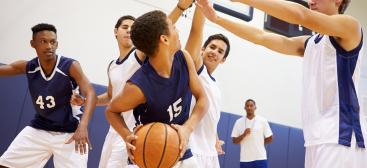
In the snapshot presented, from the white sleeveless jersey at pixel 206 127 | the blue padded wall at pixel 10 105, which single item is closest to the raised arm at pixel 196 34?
the white sleeveless jersey at pixel 206 127

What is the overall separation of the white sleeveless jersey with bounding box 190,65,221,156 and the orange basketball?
2.93ft

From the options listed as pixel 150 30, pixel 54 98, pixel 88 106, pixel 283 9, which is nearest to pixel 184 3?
pixel 150 30

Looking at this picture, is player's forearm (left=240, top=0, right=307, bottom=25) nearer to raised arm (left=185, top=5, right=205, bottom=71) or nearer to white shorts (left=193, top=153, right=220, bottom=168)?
raised arm (left=185, top=5, right=205, bottom=71)

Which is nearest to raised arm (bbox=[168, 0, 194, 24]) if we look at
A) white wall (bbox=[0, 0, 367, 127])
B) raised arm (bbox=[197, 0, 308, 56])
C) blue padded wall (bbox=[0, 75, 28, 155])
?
raised arm (bbox=[197, 0, 308, 56])

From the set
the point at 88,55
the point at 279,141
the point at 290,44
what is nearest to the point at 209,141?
the point at 290,44

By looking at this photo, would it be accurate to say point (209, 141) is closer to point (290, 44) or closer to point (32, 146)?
point (290, 44)

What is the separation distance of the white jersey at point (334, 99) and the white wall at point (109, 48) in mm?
4441

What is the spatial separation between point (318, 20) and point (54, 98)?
2.63 metres

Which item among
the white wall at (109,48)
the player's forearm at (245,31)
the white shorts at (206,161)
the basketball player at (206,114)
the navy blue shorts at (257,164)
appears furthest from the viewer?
the navy blue shorts at (257,164)

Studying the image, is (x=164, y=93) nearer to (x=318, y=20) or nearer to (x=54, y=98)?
(x=318, y=20)

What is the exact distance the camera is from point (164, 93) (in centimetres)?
226

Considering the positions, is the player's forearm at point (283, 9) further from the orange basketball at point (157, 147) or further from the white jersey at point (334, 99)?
the orange basketball at point (157, 147)

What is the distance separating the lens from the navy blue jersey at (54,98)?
11.7 ft

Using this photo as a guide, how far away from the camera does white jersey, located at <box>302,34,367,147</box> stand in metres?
2.00
